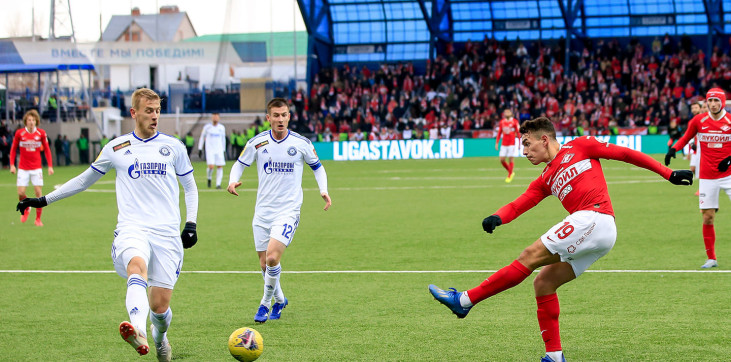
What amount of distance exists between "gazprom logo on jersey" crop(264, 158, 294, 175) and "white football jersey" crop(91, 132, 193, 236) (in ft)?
7.20

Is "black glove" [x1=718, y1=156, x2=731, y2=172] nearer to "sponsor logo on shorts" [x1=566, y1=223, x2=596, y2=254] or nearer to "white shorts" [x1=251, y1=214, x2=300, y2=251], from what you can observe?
"sponsor logo on shorts" [x1=566, y1=223, x2=596, y2=254]

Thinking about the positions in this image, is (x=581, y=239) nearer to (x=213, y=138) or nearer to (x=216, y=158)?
(x=216, y=158)

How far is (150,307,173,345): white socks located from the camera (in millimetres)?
6348

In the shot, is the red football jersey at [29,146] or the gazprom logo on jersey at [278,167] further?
the red football jersey at [29,146]

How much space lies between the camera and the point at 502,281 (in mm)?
6180

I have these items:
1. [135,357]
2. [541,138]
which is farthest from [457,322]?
[135,357]

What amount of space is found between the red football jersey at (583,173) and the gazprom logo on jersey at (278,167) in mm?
2954

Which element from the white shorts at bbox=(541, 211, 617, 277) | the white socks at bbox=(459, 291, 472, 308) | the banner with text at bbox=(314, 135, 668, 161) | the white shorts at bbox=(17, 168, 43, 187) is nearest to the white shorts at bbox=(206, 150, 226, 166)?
the white shorts at bbox=(17, 168, 43, 187)

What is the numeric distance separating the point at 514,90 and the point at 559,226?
4362 centimetres

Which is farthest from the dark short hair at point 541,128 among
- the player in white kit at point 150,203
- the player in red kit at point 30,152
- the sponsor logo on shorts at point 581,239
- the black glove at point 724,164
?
the player in red kit at point 30,152

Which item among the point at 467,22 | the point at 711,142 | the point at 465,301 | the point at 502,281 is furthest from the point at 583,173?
the point at 467,22

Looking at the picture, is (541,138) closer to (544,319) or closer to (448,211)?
(544,319)

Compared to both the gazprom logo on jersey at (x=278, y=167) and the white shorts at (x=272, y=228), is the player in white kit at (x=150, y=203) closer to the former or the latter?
the white shorts at (x=272, y=228)

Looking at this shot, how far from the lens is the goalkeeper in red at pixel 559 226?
6.12 metres
